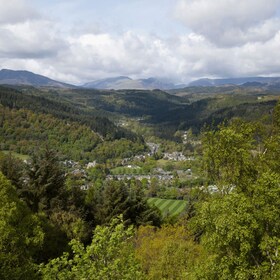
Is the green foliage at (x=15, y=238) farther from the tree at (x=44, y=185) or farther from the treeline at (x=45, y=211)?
the tree at (x=44, y=185)

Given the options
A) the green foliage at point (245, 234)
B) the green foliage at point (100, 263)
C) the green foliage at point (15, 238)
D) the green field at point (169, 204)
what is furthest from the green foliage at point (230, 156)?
the green field at point (169, 204)

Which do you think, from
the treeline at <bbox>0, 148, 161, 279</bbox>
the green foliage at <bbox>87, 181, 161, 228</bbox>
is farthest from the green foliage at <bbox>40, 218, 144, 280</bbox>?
the green foliage at <bbox>87, 181, 161, 228</bbox>

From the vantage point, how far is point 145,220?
164ft

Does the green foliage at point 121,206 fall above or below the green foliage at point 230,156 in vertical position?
below

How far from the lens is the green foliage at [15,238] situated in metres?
18.5

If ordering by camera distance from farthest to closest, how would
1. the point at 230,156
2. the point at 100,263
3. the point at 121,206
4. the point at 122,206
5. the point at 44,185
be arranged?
the point at 122,206
the point at 121,206
the point at 44,185
the point at 230,156
the point at 100,263

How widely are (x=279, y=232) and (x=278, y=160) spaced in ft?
20.5

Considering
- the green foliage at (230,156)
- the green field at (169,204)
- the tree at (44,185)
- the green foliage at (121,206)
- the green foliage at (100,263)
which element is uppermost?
the green foliage at (230,156)

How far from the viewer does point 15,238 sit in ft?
63.6

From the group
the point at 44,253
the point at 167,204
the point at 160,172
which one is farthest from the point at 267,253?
the point at 160,172

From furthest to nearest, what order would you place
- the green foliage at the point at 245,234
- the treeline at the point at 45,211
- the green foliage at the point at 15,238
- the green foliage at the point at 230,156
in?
the treeline at the point at 45,211 → the green foliage at the point at 230,156 → the green foliage at the point at 15,238 → the green foliage at the point at 245,234

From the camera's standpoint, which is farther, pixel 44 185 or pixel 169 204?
pixel 169 204

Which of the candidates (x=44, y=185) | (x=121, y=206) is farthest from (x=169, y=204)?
(x=44, y=185)

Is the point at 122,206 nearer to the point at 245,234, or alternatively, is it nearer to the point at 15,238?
the point at 15,238
